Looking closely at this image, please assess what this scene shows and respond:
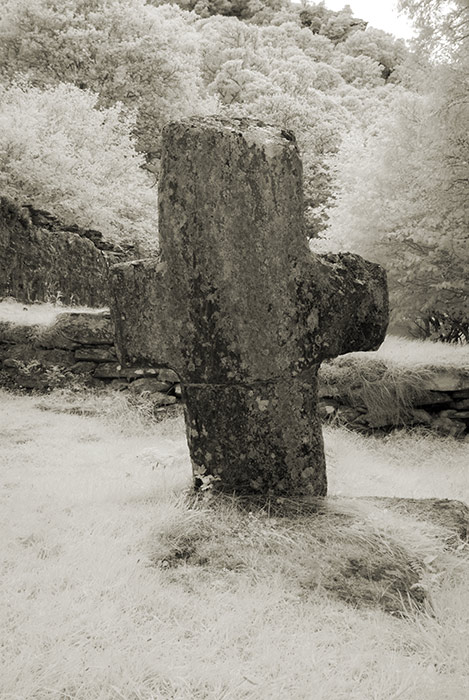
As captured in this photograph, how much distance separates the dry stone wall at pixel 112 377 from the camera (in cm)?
641

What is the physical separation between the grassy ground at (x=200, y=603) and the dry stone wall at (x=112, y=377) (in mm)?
2944

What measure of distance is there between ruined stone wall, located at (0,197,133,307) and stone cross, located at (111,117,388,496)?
6370mm

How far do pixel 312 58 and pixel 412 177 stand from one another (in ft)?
106

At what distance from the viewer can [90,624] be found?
2.08m

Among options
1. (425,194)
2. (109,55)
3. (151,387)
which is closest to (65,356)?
(151,387)

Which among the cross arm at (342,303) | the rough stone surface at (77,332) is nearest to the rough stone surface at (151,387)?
the rough stone surface at (77,332)

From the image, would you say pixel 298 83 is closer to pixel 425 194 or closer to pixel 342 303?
pixel 425 194

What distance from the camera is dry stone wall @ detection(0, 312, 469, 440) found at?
21.0ft

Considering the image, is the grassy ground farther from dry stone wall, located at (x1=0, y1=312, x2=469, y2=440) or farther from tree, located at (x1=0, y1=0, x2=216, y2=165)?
tree, located at (x1=0, y1=0, x2=216, y2=165)

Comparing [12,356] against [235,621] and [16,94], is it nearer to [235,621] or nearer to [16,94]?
[235,621]

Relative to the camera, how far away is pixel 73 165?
658 inches

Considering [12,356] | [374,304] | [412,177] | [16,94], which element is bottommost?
[12,356]

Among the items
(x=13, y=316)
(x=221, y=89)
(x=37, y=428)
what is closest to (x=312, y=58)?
(x=221, y=89)

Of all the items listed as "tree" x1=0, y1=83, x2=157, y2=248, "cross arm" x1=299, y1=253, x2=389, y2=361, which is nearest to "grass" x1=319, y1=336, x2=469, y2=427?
"cross arm" x1=299, y1=253, x2=389, y2=361
